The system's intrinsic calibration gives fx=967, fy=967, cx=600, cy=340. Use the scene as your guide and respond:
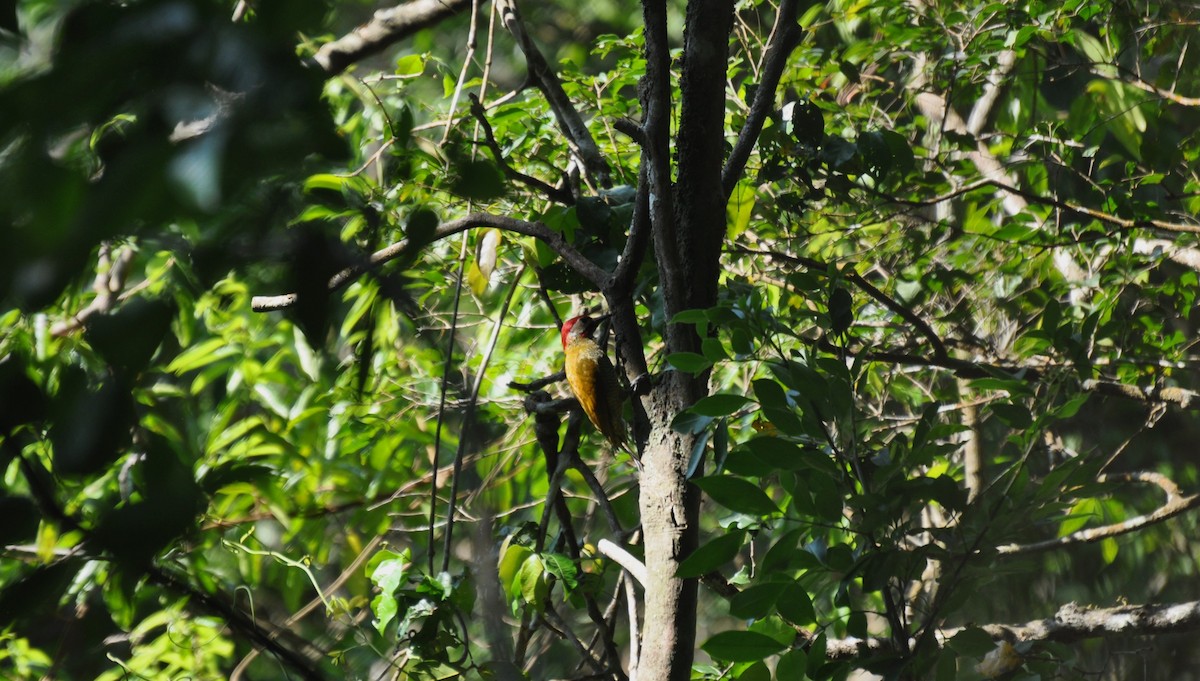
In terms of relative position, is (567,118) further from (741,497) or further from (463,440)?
(463,440)

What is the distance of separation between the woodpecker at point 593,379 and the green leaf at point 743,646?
559 mm

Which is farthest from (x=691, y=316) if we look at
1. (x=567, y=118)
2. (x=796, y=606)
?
(x=567, y=118)

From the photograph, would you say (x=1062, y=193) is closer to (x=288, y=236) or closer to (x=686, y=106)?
(x=686, y=106)

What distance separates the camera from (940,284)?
6.58 ft

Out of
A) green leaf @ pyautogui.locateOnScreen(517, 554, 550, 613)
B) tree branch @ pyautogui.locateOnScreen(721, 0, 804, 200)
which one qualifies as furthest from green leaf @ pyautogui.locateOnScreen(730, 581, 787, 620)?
green leaf @ pyautogui.locateOnScreen(517, 554, 550, 613)

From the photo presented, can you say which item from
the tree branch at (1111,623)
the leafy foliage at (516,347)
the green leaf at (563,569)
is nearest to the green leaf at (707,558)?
the leafy foliage at (516,347)

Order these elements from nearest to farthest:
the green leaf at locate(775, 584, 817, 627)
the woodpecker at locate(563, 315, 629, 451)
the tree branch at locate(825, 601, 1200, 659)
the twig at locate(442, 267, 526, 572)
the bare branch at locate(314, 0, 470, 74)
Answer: the twig at locate(442, 267, 526, 572)
the green leaf at locate(775, 584, 817, 627)
the woodpecker at locate(563, 315, 629, 451)
the tree branch at locate(825, 601, 1200, 659)
the bare branch at locate(314, 0, 470, 74)

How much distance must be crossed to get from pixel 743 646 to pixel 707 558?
0.10 m

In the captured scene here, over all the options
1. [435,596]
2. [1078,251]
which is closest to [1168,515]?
[1078,251]

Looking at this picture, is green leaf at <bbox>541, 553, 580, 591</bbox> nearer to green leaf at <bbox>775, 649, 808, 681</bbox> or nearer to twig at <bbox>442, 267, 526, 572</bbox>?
twig at <bbox>442, 267, 526, 572</bbox>

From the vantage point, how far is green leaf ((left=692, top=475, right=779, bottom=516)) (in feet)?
2.83

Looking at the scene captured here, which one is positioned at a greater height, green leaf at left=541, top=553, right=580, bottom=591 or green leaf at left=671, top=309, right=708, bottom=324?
green leaf at left=671, top=309, right=708, bottom=324

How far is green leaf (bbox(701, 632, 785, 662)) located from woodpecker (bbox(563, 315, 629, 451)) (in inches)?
22.0

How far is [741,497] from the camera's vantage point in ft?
2.89
